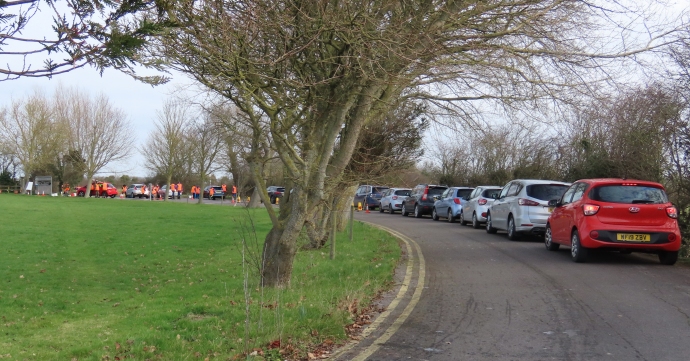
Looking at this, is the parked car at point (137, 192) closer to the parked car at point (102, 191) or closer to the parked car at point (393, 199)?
the parked car at point (102, 191)

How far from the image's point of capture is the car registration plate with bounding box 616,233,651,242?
12117 millimetres

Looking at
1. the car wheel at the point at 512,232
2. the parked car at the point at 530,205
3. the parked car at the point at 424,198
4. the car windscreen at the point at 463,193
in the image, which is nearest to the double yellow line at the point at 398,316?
the parked car at the point at 530,205

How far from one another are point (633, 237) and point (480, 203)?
11119 millimetres

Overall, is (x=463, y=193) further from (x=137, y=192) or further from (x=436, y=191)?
(x=137, y=192)

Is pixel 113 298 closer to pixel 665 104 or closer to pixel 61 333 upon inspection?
pixel 61 333

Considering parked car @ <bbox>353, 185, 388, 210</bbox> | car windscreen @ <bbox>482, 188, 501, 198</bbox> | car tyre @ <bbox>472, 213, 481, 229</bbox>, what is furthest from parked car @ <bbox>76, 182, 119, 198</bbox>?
car windscreen @ <bbox>482, 188, 501, 198</bbox>

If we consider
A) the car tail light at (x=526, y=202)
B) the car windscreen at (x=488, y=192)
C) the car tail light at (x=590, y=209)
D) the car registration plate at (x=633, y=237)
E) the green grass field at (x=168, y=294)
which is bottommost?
the green grass field at (x=168, y=294)

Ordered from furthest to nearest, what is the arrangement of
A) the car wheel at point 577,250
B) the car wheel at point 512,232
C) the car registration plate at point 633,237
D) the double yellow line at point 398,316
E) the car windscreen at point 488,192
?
1. the car windscreen at point 488,192
2. the car wheel at point 512,232
3. the car wheel at point 577,250
4. the car registration plate at point 633,237
5. the double yellow line at point 398,316

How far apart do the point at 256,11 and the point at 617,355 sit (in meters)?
5.98

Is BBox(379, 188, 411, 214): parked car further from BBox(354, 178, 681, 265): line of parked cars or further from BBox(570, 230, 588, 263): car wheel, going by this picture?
BBox(570, 230, 588, 263): car wheel

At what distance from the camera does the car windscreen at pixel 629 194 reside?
40.6 feet

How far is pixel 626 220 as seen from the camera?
12250 mm

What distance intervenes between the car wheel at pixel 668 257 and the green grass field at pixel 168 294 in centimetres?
531

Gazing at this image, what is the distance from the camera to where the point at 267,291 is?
33.3 ft
